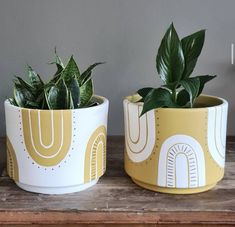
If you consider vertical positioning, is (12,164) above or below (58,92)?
below

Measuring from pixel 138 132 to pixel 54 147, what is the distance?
12 cm

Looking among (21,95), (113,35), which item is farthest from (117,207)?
(113,35)

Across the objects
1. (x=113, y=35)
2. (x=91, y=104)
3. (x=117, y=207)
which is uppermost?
(x=113, y=35)

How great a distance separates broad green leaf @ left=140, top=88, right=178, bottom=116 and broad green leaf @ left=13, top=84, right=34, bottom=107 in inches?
7.1

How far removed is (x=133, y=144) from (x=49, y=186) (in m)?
0.14

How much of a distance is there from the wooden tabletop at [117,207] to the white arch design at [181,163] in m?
0.02

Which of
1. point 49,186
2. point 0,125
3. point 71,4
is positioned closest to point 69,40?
point 71,4

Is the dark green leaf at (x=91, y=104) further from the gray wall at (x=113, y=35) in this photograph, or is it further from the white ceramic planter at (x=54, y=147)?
the gray wall at (x=113, y=35)

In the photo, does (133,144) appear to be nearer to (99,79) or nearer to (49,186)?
(49,186)

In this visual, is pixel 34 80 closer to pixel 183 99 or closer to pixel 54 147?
pixel 54 147

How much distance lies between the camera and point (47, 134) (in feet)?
2.01

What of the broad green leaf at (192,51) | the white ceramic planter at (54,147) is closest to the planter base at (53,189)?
the white ceramic planter at (54,147)

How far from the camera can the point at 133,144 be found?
66cm

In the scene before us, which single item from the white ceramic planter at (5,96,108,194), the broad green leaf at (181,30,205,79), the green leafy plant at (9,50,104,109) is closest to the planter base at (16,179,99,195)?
the white ceramic planter at (5,96,108,194)
